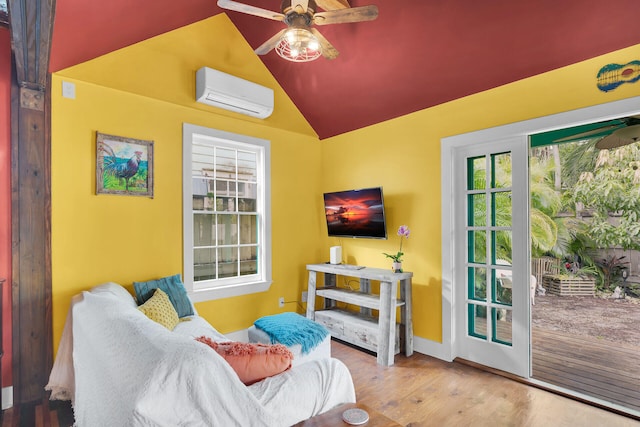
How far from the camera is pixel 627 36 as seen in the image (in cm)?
217

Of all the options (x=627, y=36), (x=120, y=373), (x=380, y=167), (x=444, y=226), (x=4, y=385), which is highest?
(x=627, y=36)

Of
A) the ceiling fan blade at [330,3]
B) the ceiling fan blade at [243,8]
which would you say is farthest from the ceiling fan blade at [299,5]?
the ceiling fan blade at [330,3]

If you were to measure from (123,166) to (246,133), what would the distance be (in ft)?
4.29

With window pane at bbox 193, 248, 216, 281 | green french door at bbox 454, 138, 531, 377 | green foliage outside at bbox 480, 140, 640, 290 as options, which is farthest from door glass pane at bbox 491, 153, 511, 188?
green foliage outside at bbox 480, 140, 640, 290

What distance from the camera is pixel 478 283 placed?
307 centimetres

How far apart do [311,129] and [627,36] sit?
10.0ft

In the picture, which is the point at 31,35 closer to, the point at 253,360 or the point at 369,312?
the point at 253,360

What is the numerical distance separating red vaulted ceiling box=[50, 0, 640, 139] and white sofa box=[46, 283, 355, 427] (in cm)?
187

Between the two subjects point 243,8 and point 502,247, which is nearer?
point 243,8

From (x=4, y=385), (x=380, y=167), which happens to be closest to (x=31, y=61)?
(x=4, y=385)

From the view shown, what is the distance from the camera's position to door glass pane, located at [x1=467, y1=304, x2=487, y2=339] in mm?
3033

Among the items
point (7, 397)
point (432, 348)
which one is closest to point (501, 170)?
point (432, 348)

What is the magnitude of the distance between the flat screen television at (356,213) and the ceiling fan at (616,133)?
2090 millimetres

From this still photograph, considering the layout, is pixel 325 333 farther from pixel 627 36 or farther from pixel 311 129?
pixel 627 36
